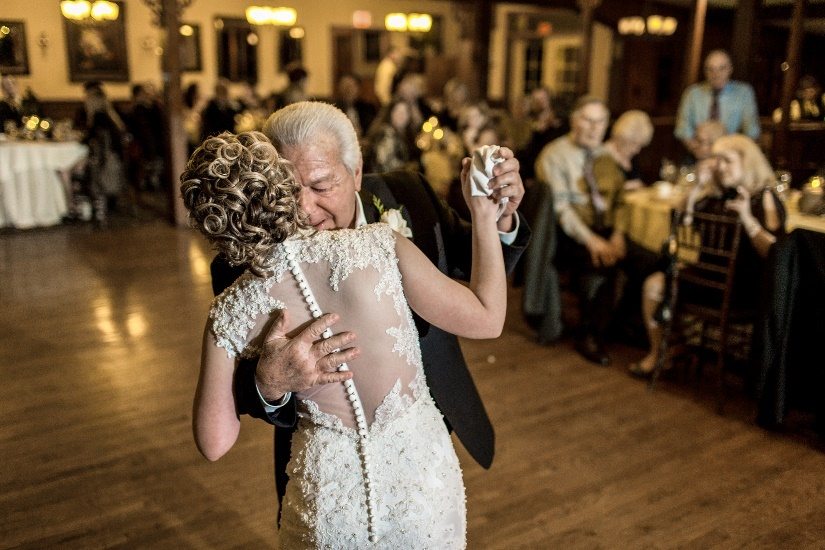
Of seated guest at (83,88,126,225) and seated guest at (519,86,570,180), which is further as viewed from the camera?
seated guest at (83,88,126,225)

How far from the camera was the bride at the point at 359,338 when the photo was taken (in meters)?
1.14

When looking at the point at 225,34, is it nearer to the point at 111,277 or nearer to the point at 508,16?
the point at 508,16

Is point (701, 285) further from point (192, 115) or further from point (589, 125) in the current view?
point (192, 115)

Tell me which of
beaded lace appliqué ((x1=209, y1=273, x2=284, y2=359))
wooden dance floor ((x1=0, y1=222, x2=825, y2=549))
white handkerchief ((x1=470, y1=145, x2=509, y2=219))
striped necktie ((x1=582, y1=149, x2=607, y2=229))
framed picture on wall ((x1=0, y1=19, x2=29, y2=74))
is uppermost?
framed picture on wall ((x1=0, y1=19, x2=29, y2=74))

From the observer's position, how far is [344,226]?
1513mm

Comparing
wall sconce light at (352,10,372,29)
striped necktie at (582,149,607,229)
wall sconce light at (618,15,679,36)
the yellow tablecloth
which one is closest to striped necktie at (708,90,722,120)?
the yellow tablecloth

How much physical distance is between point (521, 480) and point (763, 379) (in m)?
1.20

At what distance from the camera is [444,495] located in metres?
1.34

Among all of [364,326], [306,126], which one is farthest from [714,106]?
[364,326]

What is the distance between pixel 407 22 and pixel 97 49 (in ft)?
17.7

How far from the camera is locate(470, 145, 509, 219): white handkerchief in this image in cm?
131

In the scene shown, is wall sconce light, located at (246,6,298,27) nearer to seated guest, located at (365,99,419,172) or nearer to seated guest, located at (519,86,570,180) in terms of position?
seated guest, located at (365,99,419,172)

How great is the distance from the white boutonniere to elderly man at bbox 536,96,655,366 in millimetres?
2406

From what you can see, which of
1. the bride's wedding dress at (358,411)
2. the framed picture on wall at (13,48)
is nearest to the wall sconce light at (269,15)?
the framed picture on wall at (13,48)
